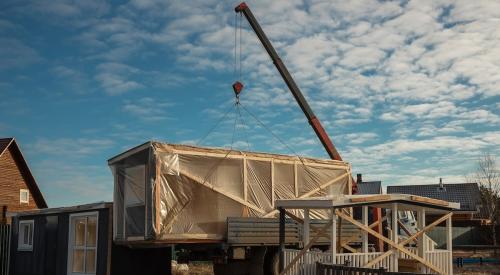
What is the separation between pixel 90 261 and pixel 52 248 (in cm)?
285

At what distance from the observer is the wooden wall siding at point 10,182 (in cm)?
3604

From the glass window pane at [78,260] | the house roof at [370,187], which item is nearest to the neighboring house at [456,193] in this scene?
the house roof at [370,187]

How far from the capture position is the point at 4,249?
82.7ft

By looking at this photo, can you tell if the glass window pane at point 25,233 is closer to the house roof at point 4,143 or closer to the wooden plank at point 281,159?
the wooden plank at point 281,159

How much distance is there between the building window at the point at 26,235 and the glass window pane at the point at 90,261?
4.61 metres

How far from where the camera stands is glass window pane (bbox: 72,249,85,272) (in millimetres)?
20141

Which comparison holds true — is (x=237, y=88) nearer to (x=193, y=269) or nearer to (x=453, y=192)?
(x=193, y=269)

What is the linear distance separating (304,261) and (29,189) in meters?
28.4

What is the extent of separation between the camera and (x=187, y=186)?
16.9m

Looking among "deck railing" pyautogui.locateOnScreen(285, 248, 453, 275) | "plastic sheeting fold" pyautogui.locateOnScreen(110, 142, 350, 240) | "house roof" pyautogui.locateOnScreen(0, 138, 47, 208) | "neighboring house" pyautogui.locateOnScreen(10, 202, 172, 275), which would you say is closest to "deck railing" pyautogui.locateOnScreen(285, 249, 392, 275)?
"deck railing" pyautogui.locateOnScreen(285, 248, 453, 275)

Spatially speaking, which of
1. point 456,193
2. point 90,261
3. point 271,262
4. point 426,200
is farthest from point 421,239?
point 456,193

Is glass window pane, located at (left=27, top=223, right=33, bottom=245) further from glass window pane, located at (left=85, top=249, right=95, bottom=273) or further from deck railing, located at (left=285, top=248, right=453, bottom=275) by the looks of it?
deck railing, located at (left=285, top=248, right=453, bottom=275)

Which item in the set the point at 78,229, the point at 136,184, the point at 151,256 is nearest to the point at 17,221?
the point at 78,229

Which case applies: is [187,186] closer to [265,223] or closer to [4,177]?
[265,223]
